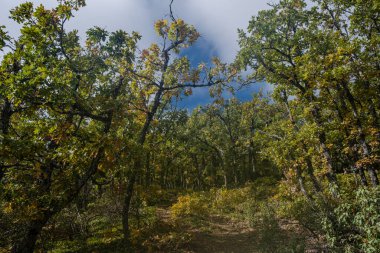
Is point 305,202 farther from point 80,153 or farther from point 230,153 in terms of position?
point 230,153

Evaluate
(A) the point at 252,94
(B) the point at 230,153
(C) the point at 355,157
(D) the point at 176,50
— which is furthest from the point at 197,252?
(B) the point at 230,153

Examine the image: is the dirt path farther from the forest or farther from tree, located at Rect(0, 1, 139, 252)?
tree, located at Rect(0, 1, 139, 252)

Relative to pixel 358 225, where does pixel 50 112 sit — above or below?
above

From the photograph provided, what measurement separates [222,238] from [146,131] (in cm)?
733

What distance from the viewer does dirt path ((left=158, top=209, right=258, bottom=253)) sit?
14234mm

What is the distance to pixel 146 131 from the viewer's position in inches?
579

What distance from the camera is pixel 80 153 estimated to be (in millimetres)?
9984

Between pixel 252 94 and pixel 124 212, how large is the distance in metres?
22.2

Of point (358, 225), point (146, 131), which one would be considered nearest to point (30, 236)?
point (146, 131)

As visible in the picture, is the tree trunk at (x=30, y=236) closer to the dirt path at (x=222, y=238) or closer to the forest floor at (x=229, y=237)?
the forest floor at (x=229, y=237)

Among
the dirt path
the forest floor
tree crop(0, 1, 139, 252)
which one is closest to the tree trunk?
tree crop(0, 1, 139, 252)

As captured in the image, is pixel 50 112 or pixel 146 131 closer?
pixel 50 112

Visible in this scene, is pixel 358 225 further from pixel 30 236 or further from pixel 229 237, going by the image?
pixel 30 236

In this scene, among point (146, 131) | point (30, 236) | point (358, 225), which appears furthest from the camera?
point (146, 131)
